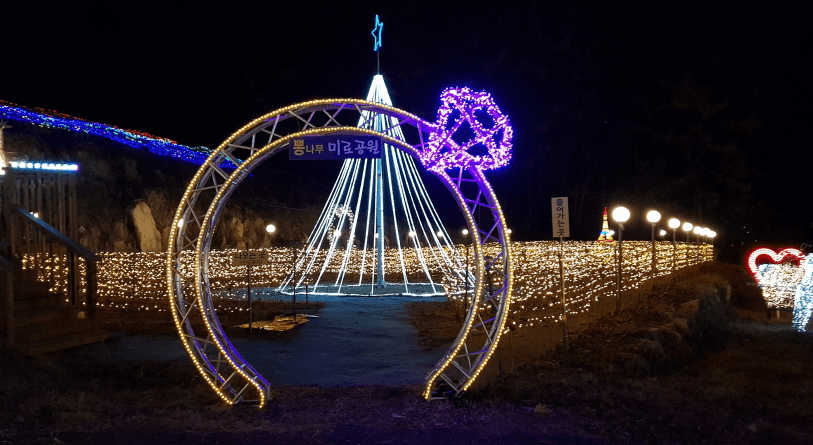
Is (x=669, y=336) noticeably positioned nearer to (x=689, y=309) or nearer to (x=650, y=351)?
(x=650, y=351)

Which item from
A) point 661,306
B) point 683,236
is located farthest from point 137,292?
point 683,236

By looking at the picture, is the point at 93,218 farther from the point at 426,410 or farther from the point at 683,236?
the point at 683,236

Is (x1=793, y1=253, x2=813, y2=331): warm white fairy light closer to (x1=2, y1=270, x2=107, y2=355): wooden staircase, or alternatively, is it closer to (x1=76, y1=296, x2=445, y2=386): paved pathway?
(x1=76, y1=296, x2=445, y2=386): paved pathway

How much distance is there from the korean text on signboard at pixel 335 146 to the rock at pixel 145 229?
660 inches

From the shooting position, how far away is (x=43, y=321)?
27.1 ft

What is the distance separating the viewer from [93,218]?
2027cm

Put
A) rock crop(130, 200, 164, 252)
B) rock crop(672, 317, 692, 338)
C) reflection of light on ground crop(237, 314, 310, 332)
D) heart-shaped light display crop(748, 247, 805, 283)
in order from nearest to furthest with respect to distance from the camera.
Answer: rock crop(672, 317, 692, 338)
reflection of light on ground crop(237, 314, 310, 332)
heart-shaped light display crop(748, 247, 805, 283)
rock crop(130, 200, 164, 252)

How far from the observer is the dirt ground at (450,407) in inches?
202

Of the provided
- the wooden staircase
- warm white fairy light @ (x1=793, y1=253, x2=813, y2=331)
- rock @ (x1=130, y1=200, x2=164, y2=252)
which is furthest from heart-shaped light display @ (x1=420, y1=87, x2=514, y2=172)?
rock @ (x1=130, y1=200, x2=164, y2=252)

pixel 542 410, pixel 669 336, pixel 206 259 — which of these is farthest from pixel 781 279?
pixel 206 259

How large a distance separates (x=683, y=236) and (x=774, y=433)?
32.3 meters

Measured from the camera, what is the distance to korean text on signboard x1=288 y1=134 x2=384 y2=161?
21.8 feet

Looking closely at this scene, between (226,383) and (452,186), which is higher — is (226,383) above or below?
below

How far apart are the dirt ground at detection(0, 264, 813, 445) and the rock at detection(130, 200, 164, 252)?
47.3 ft
